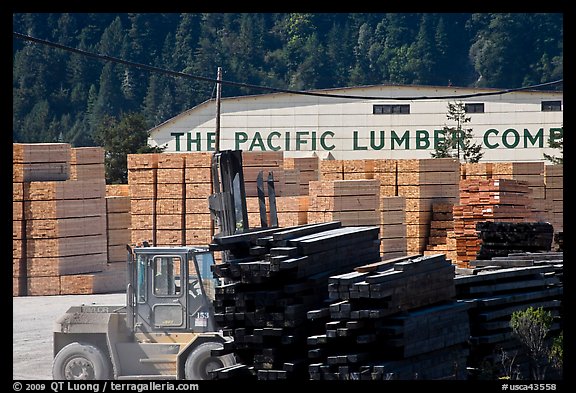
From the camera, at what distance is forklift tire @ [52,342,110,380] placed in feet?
43.5

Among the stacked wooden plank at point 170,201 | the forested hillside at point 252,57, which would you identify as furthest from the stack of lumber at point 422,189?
the forested hillside at point 252,57

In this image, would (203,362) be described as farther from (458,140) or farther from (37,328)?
(458,140)

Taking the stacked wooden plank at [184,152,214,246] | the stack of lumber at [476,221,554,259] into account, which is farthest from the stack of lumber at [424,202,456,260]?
the stacked wooden plank at [184,152,214,246]

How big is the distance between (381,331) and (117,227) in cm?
1407

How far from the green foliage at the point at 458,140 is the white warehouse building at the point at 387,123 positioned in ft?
1.71

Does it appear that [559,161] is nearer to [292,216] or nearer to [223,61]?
[292,216]

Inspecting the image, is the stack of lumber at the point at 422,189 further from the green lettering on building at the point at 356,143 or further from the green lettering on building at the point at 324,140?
the green lettering on building at the point at 324,140

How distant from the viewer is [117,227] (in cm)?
2403

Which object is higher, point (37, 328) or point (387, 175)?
point (387, 175)

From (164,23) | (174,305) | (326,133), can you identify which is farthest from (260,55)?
(174,305)

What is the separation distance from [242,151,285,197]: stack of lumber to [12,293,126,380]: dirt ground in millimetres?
3836

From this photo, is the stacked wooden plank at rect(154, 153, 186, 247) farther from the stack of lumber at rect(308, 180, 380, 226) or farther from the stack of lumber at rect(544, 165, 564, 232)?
the stack of lumber at rect(544, 165, 564, 232)

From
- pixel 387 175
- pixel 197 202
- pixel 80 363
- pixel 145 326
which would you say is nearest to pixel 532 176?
pixel 387 175

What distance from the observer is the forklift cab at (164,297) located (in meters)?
13.3
